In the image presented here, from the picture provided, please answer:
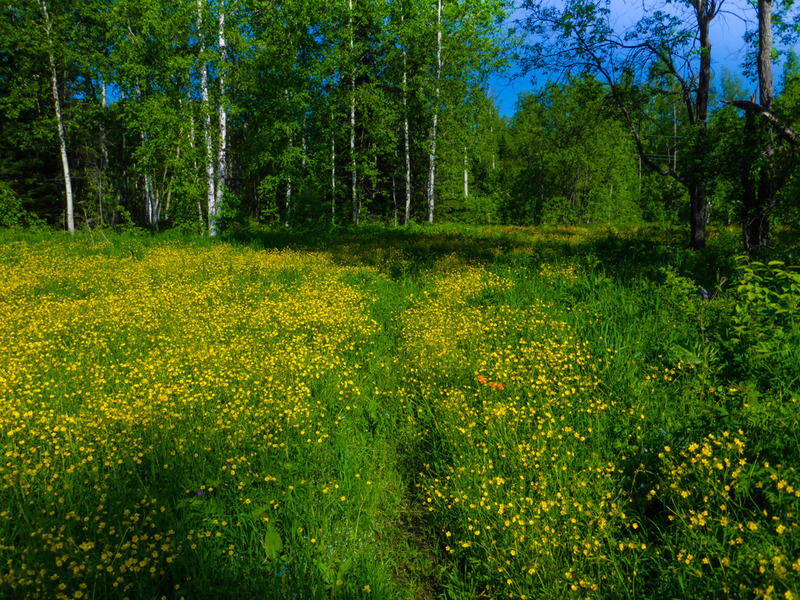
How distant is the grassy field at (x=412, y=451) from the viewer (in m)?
2.38

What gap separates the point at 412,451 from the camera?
12.7 feet

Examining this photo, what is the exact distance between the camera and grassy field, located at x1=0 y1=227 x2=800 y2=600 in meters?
2.38

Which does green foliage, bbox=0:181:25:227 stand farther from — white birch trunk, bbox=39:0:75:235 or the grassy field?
the grassy field

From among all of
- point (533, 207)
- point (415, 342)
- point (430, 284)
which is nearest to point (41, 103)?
point (430, 284)

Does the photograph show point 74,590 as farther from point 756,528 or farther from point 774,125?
point 774,125

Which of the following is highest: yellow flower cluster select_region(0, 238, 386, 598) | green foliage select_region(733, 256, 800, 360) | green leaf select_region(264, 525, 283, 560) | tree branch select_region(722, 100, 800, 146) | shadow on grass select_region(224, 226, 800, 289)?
tree branch select_region(722, 100, 800, 146)

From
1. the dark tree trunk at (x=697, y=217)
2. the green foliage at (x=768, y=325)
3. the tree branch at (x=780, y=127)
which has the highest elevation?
the tree branch at (x=780, y=127)

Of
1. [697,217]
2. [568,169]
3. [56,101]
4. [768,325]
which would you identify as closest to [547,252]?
[697,217]

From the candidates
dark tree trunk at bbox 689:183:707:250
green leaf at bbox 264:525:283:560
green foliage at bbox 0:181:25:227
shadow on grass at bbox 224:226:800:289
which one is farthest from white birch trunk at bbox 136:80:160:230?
dark tree trunk at bbox 689:183:707:250

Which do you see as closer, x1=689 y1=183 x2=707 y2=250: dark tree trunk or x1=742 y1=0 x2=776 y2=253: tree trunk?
x1=742 y1=0 x2=776 y2=253: tree trunk

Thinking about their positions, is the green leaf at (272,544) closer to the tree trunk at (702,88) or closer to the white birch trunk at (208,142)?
the tree trunk at (702,88)

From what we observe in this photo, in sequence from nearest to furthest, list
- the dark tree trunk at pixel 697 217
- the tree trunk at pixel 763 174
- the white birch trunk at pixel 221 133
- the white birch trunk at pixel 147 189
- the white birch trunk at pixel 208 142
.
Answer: the tree trunk at pixel 763 174
the dark tree trunk at pixel 697 217
the white birch trunk at pixel 208 142
the white birch trunk at pixel 221 133
the white birch trunk at pixel 147 189

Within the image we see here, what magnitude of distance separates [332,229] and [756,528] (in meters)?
18.9

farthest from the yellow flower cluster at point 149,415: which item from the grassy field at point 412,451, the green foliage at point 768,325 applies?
the green foliage at point 768,325
